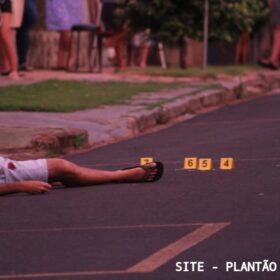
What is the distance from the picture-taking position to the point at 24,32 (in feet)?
66.7

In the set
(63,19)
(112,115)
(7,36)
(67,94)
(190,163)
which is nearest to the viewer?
(190,163)

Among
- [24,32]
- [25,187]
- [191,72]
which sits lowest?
[191,72]

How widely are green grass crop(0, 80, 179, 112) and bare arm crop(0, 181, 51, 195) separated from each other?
16.4ft

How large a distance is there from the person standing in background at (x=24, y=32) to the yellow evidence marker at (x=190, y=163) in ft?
33.2

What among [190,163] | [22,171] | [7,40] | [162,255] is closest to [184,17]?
[7,40]

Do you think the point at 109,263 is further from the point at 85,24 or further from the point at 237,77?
the point at 85,24

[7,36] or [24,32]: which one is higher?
[7,36]

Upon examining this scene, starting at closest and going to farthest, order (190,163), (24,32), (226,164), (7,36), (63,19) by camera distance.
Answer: (226,164) < (190,163) < (7,36) < (24,32) < (63,19)

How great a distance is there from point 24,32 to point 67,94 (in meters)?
4.52

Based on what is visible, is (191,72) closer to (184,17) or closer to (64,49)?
(184,17)

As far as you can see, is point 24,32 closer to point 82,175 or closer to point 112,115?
point 112,115

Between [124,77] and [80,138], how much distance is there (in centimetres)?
757

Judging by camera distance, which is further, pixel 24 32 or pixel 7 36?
pixel 24 32

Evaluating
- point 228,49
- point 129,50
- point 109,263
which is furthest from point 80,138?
point 228,49
